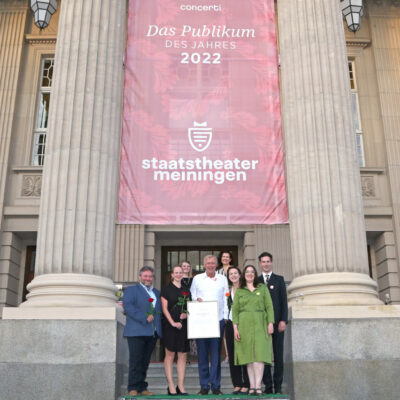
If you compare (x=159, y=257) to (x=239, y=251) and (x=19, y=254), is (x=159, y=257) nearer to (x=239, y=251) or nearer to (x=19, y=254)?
(x=239, y=251)

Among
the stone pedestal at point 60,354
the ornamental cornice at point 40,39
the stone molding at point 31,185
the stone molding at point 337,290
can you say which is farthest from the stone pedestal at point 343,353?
the ornamental cornice at point 40,39

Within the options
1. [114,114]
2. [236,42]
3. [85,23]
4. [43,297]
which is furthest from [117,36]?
[43,297]

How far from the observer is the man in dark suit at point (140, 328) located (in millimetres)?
7121

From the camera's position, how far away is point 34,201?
51.1 ft

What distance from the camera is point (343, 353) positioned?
24.6 feet

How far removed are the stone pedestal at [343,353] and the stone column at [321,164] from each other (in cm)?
31

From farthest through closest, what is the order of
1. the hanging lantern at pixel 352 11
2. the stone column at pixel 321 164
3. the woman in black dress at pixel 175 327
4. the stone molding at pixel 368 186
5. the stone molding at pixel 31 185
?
the stone molding at pixel 368 186 < the stone molding at pixel 31 185 < the hanging lantern at pixel 352 11 < the stone column at pixel 321 164 < the woman in black dress at pixel 175 327

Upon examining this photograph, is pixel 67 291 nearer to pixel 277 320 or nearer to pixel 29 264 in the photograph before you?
pixel 277 320

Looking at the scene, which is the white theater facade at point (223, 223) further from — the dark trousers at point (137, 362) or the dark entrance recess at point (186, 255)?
the dark entrance recess at point (186, 255)

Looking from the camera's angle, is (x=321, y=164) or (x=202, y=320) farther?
(x=321, y=164)

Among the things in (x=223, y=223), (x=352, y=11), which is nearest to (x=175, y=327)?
(x=223, y=223)

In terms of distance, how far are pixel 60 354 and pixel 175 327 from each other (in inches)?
65.9

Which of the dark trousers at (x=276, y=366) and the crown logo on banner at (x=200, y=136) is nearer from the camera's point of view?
the dark trousers at (x=276, y=366)

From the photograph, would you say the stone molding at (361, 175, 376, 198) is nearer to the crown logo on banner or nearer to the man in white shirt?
the crown logo on banner
